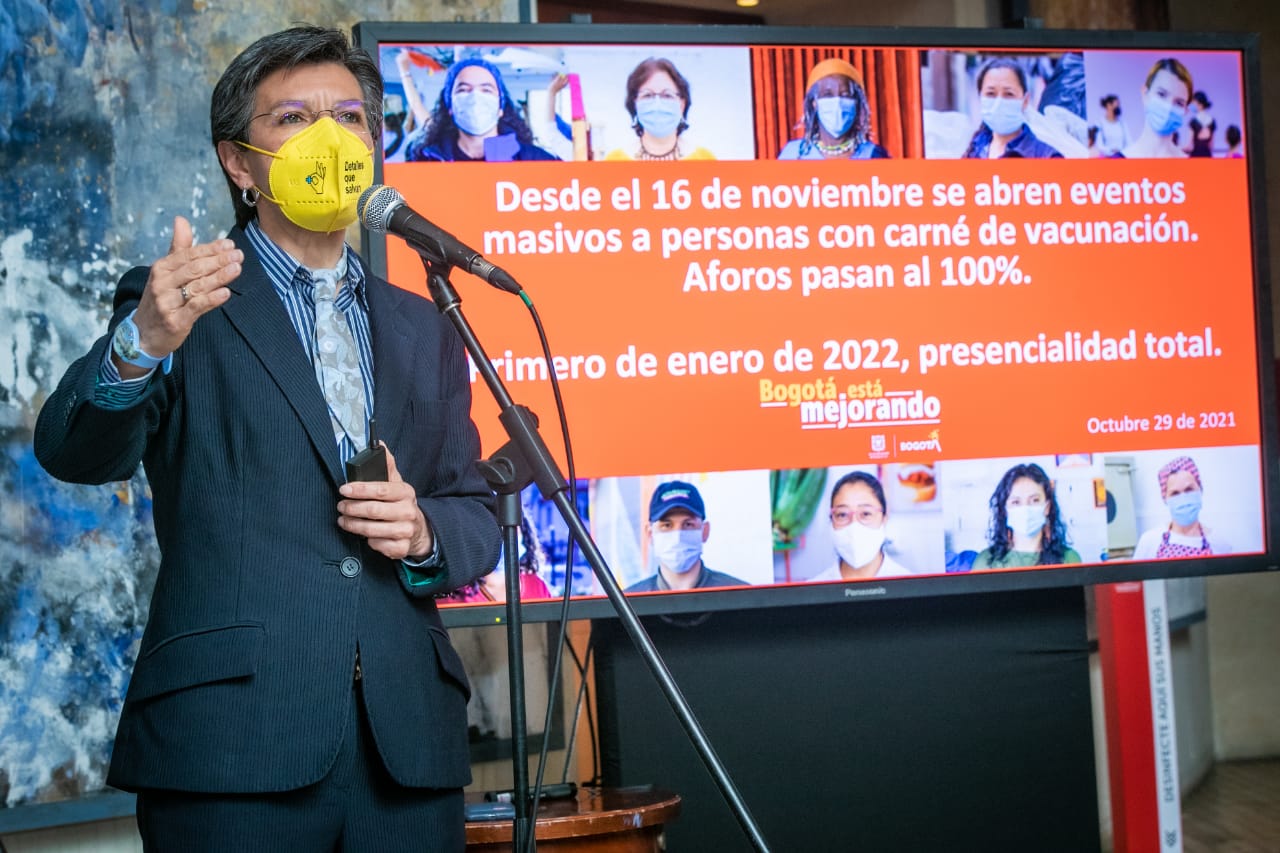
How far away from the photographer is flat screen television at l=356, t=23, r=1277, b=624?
273 cm

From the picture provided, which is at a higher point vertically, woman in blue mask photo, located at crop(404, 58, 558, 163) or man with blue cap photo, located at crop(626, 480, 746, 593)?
woman in blue mask photo, located at crop(404, 58, 558, 163)

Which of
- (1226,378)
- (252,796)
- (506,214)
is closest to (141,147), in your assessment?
(506,214)

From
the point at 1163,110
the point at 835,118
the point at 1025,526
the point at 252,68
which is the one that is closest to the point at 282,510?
the point at 252,68

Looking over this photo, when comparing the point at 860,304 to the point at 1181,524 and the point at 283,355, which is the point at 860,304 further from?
the point at 283,355

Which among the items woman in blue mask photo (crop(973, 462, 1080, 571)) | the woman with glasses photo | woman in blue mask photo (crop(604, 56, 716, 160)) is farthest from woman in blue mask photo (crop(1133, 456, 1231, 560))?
woman in blue mask photo (crop(604, 56, 716, 160))

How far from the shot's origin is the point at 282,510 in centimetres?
156

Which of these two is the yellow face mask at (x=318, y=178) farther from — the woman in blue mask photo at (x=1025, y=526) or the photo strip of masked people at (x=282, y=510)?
the woman in blue mask photo at (x=1025, y=526)

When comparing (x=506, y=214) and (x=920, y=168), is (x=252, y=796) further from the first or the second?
(x=920, y=168)

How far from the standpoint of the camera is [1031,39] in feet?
9.70

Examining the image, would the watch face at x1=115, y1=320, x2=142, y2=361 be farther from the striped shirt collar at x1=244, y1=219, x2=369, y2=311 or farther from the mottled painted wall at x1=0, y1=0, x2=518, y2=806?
the mottled painted wall at x1=0, y1=0, x2=518, y2=806

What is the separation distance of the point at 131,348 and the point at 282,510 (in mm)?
270

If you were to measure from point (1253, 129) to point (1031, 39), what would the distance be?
56 cm

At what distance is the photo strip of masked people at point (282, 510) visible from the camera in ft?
4.88

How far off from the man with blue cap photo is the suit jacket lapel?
121 centimetres
